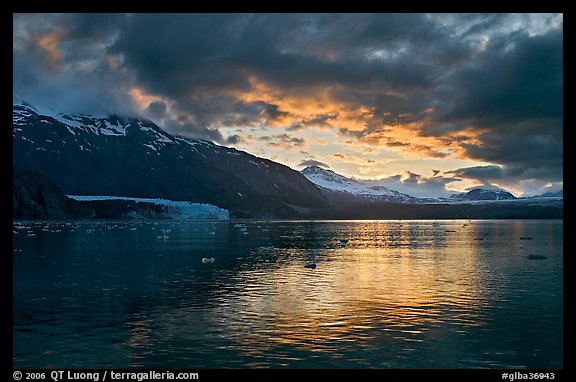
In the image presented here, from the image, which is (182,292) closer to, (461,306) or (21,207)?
(461,306)

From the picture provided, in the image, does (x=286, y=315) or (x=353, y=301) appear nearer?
(x=286, y=315)

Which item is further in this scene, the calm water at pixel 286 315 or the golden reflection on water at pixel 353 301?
the golden reflection on water at pixel 353 301

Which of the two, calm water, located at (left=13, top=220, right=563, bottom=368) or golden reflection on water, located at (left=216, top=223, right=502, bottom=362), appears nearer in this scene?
calm water, located at (left=13, top=220, right=563, bottom=368)

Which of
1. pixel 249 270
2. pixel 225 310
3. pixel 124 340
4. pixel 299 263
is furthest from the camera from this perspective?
pixel 299 263

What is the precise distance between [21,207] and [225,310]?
614 feet

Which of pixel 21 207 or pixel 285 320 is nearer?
pixel 285 320

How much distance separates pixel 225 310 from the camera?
28.9 metres

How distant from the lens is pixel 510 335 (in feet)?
78.5
